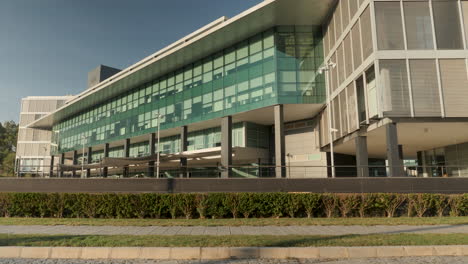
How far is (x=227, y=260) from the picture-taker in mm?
7453

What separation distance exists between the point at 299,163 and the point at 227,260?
27.3m

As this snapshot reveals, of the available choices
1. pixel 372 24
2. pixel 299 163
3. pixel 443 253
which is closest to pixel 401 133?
pixel 372 24

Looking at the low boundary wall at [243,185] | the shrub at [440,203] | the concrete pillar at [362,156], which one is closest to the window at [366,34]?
the concrete pillar at [362,156]

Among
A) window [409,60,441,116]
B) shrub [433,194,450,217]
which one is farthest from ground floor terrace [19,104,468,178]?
shrub [433,194,450,217]

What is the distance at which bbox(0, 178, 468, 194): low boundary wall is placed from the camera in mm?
18688

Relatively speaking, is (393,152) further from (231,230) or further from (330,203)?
(231,230)

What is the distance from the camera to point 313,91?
29656mm

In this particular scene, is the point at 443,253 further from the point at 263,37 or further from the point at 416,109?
the point at 263,37

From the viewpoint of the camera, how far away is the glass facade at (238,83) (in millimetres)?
29531

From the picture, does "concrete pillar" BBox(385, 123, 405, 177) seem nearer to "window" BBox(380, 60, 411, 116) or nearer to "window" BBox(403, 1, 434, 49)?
"window" BBox(380, 60, 411, 116)

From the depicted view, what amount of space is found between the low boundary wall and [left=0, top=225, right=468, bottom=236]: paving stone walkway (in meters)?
7.19

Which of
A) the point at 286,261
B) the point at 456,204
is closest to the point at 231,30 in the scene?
the point at 456,204

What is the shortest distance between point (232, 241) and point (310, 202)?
6563 millimetres

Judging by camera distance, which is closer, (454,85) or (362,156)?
(454,85)
